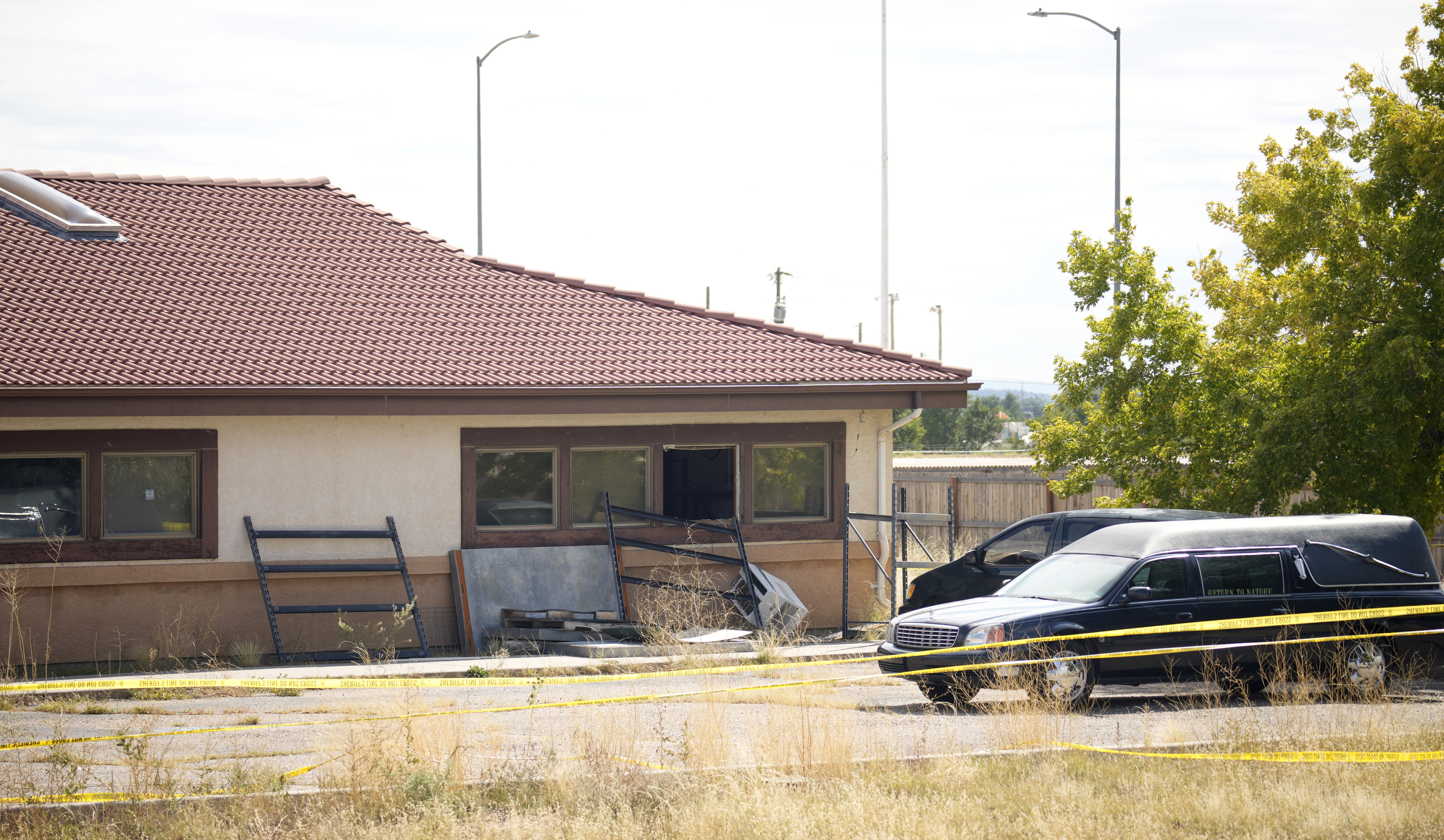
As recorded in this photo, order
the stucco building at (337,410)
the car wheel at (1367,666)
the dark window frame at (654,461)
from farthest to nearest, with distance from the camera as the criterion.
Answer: the dark window frame at (654,461)
the stucco building at (337,410)
the car wheel at (1367,666)

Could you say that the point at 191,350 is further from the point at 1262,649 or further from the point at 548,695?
the point at 1262,649

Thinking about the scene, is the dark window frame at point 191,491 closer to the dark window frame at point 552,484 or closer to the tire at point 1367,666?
the dark window frame at point 552,484

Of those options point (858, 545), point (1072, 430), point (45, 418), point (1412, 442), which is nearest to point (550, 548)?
point (858, 545)

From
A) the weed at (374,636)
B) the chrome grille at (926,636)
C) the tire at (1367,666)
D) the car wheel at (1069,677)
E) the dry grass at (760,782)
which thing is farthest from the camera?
the weed at (374,636)

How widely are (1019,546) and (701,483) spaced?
176 inches

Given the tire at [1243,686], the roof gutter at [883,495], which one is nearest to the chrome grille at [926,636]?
the tire at [1243,686]

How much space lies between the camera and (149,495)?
48.8ft

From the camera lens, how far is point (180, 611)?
14656mm

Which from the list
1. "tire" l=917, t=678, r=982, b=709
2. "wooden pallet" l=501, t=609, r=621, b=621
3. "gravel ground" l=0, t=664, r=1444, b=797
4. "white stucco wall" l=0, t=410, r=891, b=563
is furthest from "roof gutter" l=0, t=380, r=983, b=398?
"tire" l=917, t=678, r=982, b=709

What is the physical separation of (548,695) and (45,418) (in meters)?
6.65

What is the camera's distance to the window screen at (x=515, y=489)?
53.4ft

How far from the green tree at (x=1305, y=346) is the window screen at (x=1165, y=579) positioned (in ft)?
11.4

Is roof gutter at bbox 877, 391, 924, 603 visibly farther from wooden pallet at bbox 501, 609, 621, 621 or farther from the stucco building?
wooden pallet at bbox 501, 609, 621, 621

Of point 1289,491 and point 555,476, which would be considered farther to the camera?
point 555,476
